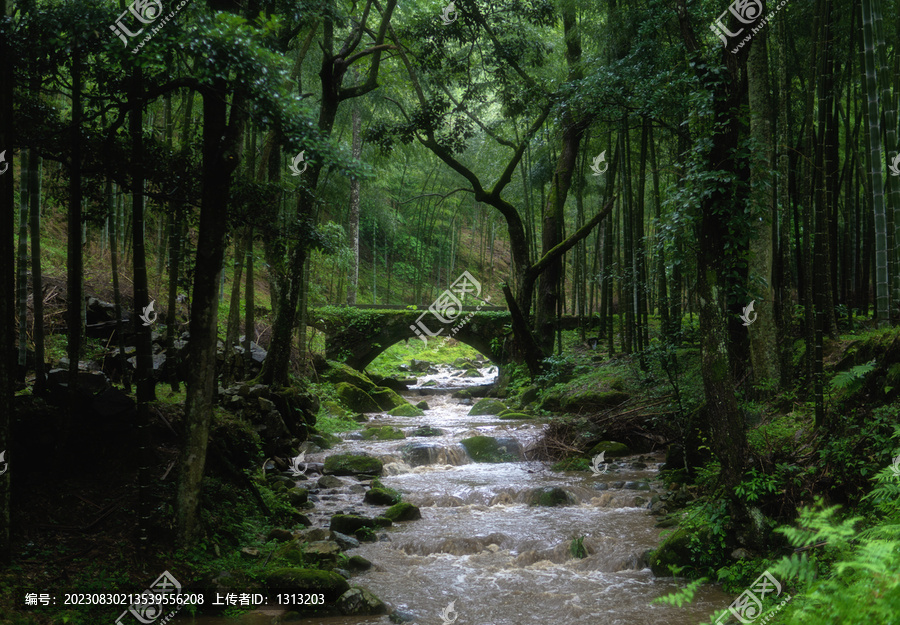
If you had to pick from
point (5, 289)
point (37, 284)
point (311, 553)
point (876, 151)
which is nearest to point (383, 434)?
point (311, 553)

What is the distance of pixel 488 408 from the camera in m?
13.7

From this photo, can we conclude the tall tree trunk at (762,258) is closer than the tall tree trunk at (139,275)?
No

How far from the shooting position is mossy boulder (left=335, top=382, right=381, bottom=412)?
14078 mm

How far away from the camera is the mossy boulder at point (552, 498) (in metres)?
7.14

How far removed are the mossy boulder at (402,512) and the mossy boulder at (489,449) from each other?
3.06 meters

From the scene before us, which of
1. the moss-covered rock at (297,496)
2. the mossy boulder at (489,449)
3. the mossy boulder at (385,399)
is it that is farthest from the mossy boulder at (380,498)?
the mossy boulder at (385,399)

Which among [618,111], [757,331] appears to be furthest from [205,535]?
[618,111]

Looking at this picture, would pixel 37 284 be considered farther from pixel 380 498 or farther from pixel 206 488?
pixel 380 498

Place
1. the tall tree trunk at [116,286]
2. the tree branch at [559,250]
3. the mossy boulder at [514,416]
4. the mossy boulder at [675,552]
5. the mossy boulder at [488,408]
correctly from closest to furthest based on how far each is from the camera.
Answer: the mossy boulder at [675,552], the tall tree trunk at [116,286], the tree branch at [559,250], the mossy boulder at [514,416], the mossy boulder at [488,408]

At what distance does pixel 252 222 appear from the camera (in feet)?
17.8

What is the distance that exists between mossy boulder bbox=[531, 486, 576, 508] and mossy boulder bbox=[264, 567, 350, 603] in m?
3.33

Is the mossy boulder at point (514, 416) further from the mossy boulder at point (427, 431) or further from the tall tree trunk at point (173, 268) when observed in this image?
the tall tree trunk at point (173, 268)

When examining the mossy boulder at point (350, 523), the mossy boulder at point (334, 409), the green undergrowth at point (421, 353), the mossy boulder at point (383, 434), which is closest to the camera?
the mossy boulder at point (350, 523)

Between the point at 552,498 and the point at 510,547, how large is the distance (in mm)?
1531
